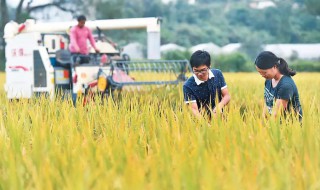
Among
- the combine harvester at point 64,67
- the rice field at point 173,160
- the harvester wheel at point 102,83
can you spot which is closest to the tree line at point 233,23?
the combine harvester at point 64,67

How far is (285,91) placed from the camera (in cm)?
441

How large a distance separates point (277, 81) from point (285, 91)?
17 cm

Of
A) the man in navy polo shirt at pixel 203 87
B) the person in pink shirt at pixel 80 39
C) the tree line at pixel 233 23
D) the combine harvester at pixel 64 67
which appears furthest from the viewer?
the tree line at pixel 233 23

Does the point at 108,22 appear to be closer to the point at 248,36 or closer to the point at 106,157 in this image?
the point at 106,157

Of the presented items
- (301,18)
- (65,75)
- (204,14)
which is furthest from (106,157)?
(204,14)

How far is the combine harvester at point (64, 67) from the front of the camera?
9.23m

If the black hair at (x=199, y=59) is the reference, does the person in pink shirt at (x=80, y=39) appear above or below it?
above

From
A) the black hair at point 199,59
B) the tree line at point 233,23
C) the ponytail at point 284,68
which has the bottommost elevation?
the ponytail at point 284,68

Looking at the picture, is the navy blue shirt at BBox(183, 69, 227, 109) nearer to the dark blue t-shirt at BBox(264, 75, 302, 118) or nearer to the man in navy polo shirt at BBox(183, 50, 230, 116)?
the man in navy polo shirt at BBox(183, 50, 230, 116)

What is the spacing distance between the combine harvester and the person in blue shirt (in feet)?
14.0

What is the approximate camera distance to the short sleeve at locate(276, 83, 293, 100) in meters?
4.41

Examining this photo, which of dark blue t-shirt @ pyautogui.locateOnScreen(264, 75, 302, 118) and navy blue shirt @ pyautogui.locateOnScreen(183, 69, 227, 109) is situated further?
navy blue shirt @ pyautogui.locateOnScreen(183, 69, 227, 109)

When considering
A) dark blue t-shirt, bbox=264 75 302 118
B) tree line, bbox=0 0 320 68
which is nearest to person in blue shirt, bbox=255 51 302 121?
dark blue t-shirt, bbox=264 75 302 118

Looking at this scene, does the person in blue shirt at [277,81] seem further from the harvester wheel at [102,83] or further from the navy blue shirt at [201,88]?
the harvester wheel at [102,83]
